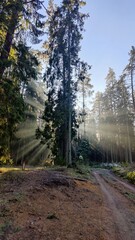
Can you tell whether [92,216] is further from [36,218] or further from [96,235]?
[36,218]

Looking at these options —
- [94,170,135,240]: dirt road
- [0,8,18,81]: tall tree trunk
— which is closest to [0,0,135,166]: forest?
[0,8,18,81]: tall tree trunk

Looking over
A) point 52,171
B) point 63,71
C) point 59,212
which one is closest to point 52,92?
point 63,71

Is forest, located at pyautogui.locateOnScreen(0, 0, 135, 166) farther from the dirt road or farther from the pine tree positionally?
the dirt road

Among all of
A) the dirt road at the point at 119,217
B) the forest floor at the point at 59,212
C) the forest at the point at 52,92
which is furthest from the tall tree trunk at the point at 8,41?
the dirt road at the point at 119,217

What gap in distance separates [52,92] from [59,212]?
16569 mm

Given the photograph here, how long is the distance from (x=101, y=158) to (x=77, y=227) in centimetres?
4444

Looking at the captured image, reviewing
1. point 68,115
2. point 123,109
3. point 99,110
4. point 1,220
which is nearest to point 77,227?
point 1,220

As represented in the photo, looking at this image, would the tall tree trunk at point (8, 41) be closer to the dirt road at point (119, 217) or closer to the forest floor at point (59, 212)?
the forest floor at point (59, 212)

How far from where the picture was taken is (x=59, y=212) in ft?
21.3

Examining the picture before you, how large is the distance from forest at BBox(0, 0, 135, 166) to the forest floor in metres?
2.82

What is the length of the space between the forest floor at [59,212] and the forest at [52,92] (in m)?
2.82

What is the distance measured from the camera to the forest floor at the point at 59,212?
16.7 ft

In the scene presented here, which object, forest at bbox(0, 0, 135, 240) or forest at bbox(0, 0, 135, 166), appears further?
forest at bbox(0, 0, 135, 166)

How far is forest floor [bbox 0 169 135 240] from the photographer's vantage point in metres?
5.08
